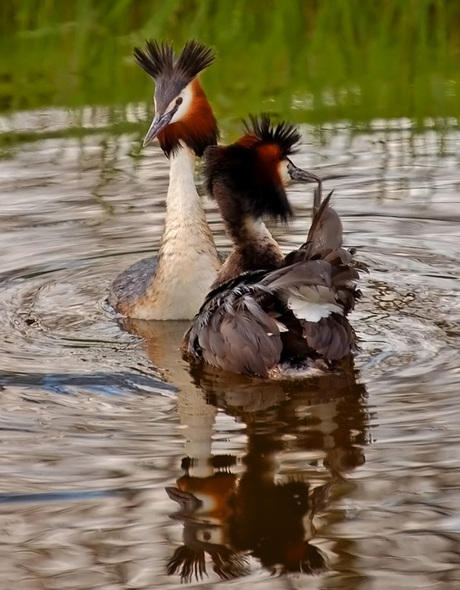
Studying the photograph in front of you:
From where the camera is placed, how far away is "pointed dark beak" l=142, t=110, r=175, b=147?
7438mm

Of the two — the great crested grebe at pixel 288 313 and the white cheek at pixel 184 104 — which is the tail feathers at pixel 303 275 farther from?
the white cheek at pixel 184 104

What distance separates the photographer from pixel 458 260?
776 cm

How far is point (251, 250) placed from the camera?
699 cm

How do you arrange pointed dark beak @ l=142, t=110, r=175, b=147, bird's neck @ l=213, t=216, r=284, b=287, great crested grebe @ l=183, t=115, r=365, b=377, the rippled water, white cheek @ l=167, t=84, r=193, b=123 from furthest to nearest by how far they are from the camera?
white cheek @ l=167, t=84, r=193, b=123 < pointed dark beak @ l=142, t=110, r=175, b=147 < bird's neck @ l=213, t=216, r=284, b=287 < great crested grebe @ l=183, t=115, r=365, b=377 < the rippled water

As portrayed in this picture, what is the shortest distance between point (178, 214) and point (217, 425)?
2.37m

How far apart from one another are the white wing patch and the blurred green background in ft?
13.4

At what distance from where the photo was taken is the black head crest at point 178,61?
25.5 feet

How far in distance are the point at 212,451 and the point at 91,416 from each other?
667 millimetres

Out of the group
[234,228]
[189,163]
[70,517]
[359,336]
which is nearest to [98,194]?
[189,163]

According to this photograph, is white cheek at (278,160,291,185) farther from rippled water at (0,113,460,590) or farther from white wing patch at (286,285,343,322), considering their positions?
white wing patch at (286,285,343,322)

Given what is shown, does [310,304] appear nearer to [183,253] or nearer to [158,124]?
[183,253]

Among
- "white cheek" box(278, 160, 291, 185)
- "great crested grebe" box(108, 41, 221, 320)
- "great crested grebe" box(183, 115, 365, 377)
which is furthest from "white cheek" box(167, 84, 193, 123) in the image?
"great crested grebe" box(183, 115, 365, 377)

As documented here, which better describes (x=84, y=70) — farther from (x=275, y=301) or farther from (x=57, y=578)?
(x=57, y=578)

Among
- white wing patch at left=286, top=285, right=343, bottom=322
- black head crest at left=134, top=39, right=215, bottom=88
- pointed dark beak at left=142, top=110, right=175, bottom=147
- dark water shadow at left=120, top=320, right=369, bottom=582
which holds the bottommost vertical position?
dark water shadow at left=120, top=320, right=369, bottom=582
